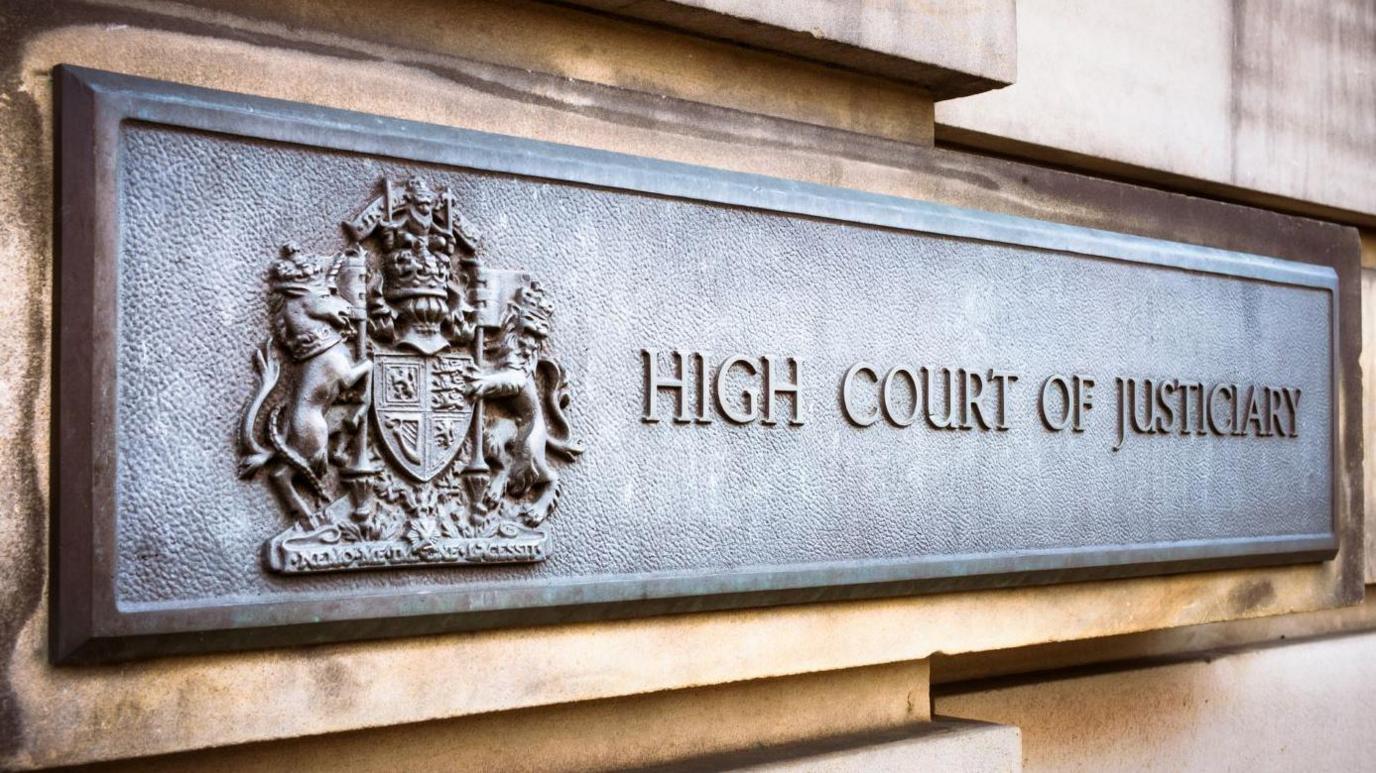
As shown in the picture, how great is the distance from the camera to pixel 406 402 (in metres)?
2.85

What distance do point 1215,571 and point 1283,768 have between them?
1.23 meters

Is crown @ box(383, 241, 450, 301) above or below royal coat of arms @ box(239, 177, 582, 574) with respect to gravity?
above

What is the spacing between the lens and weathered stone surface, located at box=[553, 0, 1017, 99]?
3363 mm

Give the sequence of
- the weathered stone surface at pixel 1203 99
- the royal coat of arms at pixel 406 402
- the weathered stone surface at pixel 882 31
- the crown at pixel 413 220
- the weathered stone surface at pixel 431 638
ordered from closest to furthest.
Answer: the weathered stone surface at pixel 431 638 < the royal coat of arms at pixel 406 402 < the crown at pixel 413 220 < the weathered stone surface at pixel 882 31 < the weathered stone surface at pixel 1203 99

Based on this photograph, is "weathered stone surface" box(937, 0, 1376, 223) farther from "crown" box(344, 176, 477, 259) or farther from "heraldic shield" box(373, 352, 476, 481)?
"heraldic shield" box(373, 352, 476, 481)

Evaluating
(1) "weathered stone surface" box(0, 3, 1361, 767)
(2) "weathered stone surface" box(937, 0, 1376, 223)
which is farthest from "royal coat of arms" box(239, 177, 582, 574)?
(2) "weathered stone surface" box(937, 0, 1376, 223)

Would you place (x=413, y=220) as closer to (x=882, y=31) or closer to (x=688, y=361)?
(x=688, y=361)

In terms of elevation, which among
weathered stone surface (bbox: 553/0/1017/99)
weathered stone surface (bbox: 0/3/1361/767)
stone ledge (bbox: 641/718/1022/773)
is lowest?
stone ledge (bbox: 641/718/1022/773)

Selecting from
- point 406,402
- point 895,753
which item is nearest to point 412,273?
point 406,402

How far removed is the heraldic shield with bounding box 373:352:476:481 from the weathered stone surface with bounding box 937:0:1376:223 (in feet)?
6.34

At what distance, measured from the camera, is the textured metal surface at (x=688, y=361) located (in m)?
2.51

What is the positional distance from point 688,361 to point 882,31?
42.1 inches

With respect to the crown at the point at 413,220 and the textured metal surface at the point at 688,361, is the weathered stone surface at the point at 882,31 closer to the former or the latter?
the textured metal surface at the point at 688,361

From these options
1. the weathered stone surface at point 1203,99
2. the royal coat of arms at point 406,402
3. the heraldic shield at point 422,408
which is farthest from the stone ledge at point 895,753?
the weathered stone surface at point 1203,99
